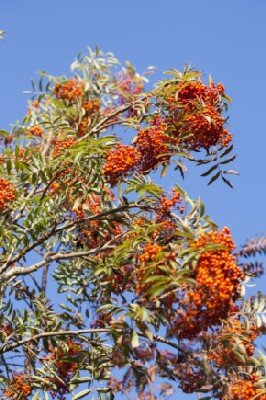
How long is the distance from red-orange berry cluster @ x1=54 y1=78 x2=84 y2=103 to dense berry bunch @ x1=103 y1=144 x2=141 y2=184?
1851 millimetres

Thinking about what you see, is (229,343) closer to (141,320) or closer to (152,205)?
(141,320)

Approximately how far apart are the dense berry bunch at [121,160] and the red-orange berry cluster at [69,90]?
1.85 meters

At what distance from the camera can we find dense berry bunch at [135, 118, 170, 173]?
274 inches

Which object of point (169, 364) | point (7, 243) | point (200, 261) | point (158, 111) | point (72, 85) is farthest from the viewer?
point (72, 85)

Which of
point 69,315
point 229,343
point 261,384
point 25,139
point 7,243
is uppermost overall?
point 25,139

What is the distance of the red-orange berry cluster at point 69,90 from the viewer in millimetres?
8500

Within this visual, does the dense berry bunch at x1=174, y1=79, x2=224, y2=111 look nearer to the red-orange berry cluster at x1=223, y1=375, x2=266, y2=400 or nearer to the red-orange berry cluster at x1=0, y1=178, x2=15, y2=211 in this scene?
the red-orange berry cluster at x1=0, y1=178, x2=15, y2=211

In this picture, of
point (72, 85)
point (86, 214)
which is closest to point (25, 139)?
point (72, 85)

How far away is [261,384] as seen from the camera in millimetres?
5703

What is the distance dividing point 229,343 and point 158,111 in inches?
92.4

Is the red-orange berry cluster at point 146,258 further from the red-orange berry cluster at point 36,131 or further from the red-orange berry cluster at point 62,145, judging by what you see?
the red-orange berry cluster at point 36,131

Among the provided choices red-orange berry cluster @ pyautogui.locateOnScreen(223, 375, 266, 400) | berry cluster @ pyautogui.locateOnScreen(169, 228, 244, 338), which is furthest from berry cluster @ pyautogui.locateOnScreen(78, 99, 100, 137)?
red-orange berry cluster @ pyautogui.locateOnScreen(223, 375, 266, 400)

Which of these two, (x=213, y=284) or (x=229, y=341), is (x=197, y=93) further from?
(x=213, y=284)

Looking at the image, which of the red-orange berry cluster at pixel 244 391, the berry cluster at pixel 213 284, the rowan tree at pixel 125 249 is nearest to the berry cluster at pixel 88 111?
the rowan tree at pixel 125 249
